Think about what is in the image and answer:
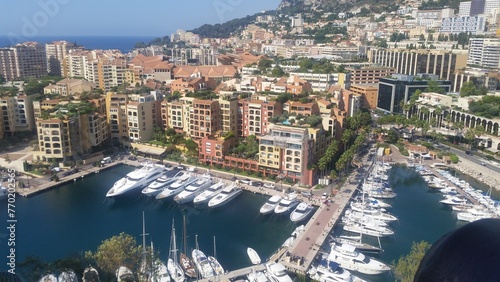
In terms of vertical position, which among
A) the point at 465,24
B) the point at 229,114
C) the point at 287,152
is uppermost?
the point at 465,24

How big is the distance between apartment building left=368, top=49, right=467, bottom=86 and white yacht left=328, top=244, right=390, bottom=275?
1786cm

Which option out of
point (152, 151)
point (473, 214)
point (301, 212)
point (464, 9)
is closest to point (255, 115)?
point (152, 151)

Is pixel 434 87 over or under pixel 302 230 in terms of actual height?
over

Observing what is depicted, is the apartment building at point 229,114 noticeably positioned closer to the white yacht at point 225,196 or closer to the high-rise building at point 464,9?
the white yacht at point 225,196

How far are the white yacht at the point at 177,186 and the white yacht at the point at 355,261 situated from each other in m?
4.99

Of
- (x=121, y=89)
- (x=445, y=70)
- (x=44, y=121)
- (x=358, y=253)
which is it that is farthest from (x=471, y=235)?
(x=445, y=70)

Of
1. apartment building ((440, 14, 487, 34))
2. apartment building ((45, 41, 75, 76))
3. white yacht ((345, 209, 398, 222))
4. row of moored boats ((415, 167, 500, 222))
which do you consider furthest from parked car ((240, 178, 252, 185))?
apartment building ((440, 14, 487, 34))

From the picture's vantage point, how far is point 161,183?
1202cm

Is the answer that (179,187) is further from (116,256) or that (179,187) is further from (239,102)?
(116,256)

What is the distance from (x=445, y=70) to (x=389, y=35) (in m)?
12.8

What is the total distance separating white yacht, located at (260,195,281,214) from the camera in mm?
10379

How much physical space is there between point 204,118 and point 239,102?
1.41 metres

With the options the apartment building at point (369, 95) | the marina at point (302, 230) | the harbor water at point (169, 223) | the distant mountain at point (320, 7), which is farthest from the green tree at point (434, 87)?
the distant mountain at point (320, 7)

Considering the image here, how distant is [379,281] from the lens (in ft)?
25.2
